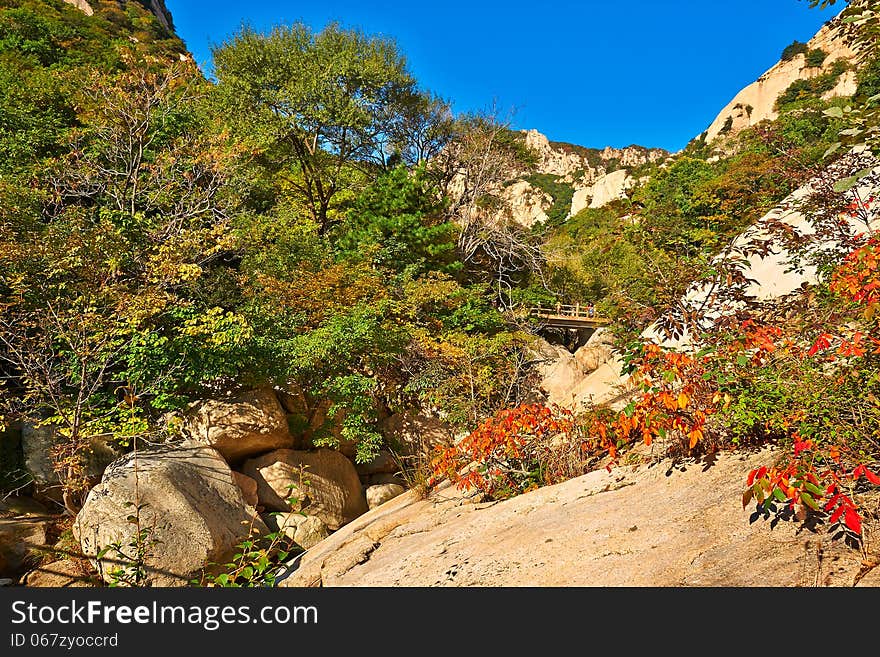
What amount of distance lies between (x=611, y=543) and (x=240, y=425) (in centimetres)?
701

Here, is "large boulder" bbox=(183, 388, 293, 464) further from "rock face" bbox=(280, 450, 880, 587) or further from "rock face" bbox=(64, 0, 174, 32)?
"rock face" bbox=(64, 0, 174, 32)

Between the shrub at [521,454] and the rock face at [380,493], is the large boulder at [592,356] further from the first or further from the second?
the shrub at [521,454]

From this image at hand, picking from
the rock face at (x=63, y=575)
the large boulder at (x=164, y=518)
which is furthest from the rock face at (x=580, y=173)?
the rock face at (x=63, y=575)

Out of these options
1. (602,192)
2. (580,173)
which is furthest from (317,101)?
(580,173)

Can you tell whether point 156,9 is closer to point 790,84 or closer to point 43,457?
point 43,457

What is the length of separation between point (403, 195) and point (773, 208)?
39.4 feet

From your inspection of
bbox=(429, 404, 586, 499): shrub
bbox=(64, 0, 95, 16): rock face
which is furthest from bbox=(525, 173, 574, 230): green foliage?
bbox=(429, 404, 586, 499): shrub

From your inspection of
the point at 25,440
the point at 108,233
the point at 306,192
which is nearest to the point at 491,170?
the point at 306,192

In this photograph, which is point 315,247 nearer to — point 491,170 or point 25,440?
point 25,440

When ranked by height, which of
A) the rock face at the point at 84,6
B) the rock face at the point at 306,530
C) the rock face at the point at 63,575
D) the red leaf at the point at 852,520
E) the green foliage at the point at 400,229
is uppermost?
the rock face at the point at 84,6

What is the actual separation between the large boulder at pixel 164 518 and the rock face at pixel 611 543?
1730 millimetres

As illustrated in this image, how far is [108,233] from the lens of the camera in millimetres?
7703

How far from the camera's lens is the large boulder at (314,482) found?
818cm

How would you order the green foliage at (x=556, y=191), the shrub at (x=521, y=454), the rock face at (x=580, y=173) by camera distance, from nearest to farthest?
the shrub at (x=521, y=454)
the rock face at (x=580, y=173)
the green foliage at (x=556, y=191)
